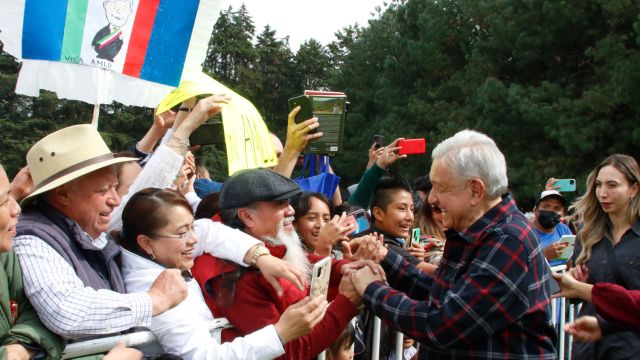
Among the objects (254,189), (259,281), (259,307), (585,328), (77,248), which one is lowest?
(585,328)

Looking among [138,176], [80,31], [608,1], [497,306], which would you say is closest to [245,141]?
[138,176]

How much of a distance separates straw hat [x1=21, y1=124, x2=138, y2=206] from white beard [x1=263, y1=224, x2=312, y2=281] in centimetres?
74

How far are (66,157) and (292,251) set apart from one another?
1.05 meters

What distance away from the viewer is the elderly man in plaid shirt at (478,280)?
225cm

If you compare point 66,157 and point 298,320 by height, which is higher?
point 66,157

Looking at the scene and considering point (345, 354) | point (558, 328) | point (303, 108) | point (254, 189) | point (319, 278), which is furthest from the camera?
point (558, 328)

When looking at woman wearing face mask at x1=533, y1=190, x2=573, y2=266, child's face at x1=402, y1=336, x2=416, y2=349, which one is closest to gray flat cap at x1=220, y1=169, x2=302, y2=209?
child's face at x1=402, y1=336, x2=416, y2=349

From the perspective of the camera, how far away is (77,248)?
2.29 m

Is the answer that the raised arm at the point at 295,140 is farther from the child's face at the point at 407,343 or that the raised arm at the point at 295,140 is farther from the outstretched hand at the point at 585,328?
the outstretched hand at the point at 585,328

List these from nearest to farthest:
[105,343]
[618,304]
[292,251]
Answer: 1. [105,343]
2. [292,251]
3. [618,304]

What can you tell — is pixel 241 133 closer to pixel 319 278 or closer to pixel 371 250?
pixel 371 250

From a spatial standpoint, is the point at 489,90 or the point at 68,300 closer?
the point at 68,300

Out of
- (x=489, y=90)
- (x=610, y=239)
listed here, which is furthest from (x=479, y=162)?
(x=489, y=90)

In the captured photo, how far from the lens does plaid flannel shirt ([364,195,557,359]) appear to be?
7.38 ft
